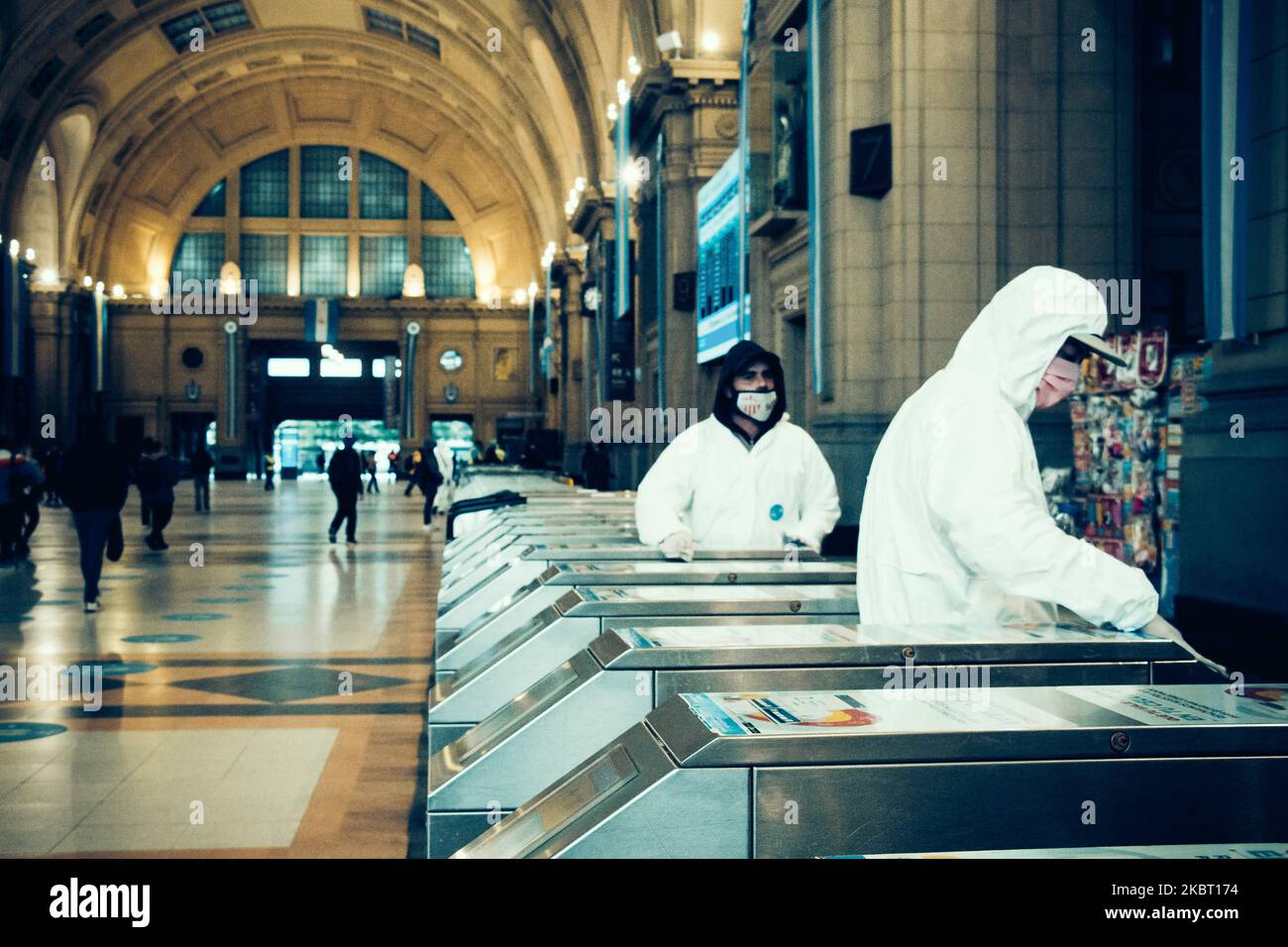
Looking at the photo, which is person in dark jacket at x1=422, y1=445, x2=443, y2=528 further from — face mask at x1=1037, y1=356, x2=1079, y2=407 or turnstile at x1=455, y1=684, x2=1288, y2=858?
turnstile at x1=455, y1=684, x2=1288, y2=858

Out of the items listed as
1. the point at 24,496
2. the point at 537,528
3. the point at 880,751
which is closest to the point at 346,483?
the point at 24,496

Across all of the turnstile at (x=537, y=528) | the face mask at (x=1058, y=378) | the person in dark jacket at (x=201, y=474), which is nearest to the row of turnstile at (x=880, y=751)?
the face mask at (x=1058, y=378)

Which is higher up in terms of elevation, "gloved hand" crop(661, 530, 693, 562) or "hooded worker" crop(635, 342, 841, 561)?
"hooded worker" crop(635, 342, 841, 561)

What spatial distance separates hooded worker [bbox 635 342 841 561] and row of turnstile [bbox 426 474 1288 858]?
3.00 meters

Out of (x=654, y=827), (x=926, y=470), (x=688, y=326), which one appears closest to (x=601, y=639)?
(x=926, y=470)

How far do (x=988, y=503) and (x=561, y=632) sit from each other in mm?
1460

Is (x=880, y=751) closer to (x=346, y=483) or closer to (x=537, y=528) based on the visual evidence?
(x=537, y=528)

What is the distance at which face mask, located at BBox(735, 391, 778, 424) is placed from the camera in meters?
6.35

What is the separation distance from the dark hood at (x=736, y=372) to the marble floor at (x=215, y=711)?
206 centimetres

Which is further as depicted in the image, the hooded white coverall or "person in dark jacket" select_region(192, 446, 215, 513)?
"person in dark jacket" select_region(192, 446, 215, 513)

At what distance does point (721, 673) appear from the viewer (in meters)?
3.08

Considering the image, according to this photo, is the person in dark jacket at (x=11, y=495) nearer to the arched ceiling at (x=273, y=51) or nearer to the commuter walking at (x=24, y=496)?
the commuter walking at (x=24, y=496)

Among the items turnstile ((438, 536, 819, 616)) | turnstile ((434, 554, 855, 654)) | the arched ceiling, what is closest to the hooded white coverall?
turnstile ((438, 536, 819, 616))

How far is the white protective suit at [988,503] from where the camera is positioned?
126 inches
